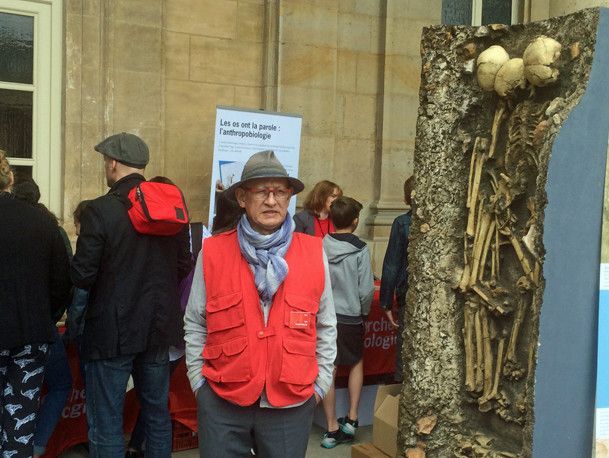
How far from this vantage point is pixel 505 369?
113 inches

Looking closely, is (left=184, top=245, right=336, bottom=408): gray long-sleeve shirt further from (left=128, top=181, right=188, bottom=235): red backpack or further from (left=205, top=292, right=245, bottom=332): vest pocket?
(left=128, top=181, right=188, bottom=235): red backpack

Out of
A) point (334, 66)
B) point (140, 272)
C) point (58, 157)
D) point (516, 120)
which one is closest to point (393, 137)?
point (334, 66)

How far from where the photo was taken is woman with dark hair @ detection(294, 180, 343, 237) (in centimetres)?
605

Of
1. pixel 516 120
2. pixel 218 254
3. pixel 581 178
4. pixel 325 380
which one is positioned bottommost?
pixel 325 380

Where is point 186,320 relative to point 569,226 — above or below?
below

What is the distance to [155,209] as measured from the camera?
12.2 feet

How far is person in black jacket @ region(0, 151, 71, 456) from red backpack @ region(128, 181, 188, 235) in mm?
433

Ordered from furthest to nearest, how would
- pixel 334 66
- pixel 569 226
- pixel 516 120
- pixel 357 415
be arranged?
pixel 334 66
pixel 357 415
pixel 516 120
pixel 569 226

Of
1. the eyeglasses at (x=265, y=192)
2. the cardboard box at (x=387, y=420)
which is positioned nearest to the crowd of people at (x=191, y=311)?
the eyeglasses at (x=265, y=192)

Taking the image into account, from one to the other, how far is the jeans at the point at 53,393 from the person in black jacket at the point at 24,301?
31 cm

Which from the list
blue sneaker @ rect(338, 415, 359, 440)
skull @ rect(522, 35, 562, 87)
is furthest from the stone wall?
skull @ rect(522, 35, 562, 87)

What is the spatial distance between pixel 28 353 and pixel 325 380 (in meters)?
1.62

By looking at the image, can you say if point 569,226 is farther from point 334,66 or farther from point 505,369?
point 334,66

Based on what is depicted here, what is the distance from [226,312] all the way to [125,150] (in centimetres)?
142
